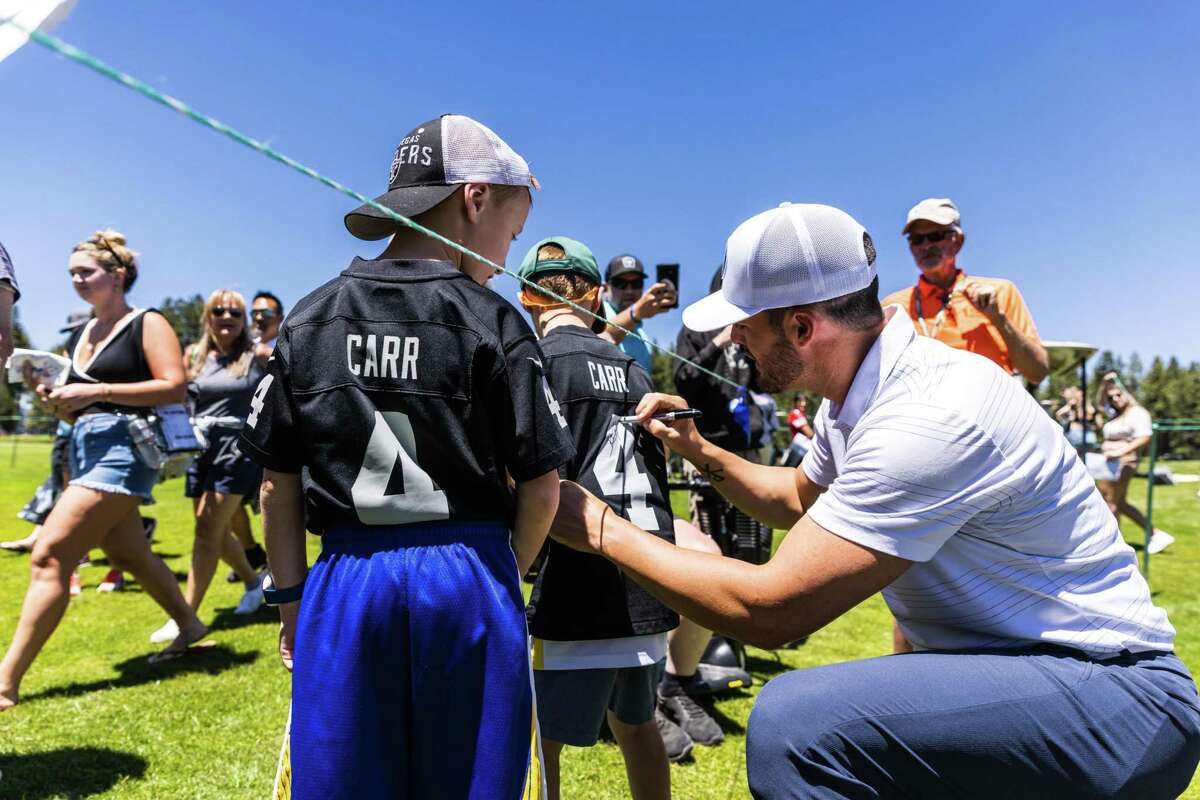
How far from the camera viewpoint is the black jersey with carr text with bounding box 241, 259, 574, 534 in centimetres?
152

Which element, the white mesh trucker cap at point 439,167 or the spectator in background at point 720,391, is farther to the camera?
the spectator in background at point 720,391

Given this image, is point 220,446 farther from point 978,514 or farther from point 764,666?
point 978,514

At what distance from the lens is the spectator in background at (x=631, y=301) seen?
12.3ft

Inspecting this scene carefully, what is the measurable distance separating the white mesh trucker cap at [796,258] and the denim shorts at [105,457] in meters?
3.27

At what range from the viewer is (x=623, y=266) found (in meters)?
4.56

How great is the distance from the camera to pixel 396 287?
5.17ft

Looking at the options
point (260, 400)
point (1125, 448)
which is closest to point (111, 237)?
point (260, 400)

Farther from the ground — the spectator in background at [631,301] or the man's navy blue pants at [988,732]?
the spectator in background at [631,301]

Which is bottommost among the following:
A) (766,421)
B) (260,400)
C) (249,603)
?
(249,603)

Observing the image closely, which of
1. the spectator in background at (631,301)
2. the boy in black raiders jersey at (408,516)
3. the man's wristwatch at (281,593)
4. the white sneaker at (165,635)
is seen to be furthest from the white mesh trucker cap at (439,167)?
the white sneaker at (165,635)

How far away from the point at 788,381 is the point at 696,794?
6.48 ft

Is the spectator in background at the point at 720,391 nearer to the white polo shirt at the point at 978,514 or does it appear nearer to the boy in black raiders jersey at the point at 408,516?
the white polo shirt at the point at 978,514

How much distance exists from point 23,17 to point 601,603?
1.97 meters

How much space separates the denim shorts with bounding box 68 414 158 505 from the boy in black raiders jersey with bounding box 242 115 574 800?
103 inches
